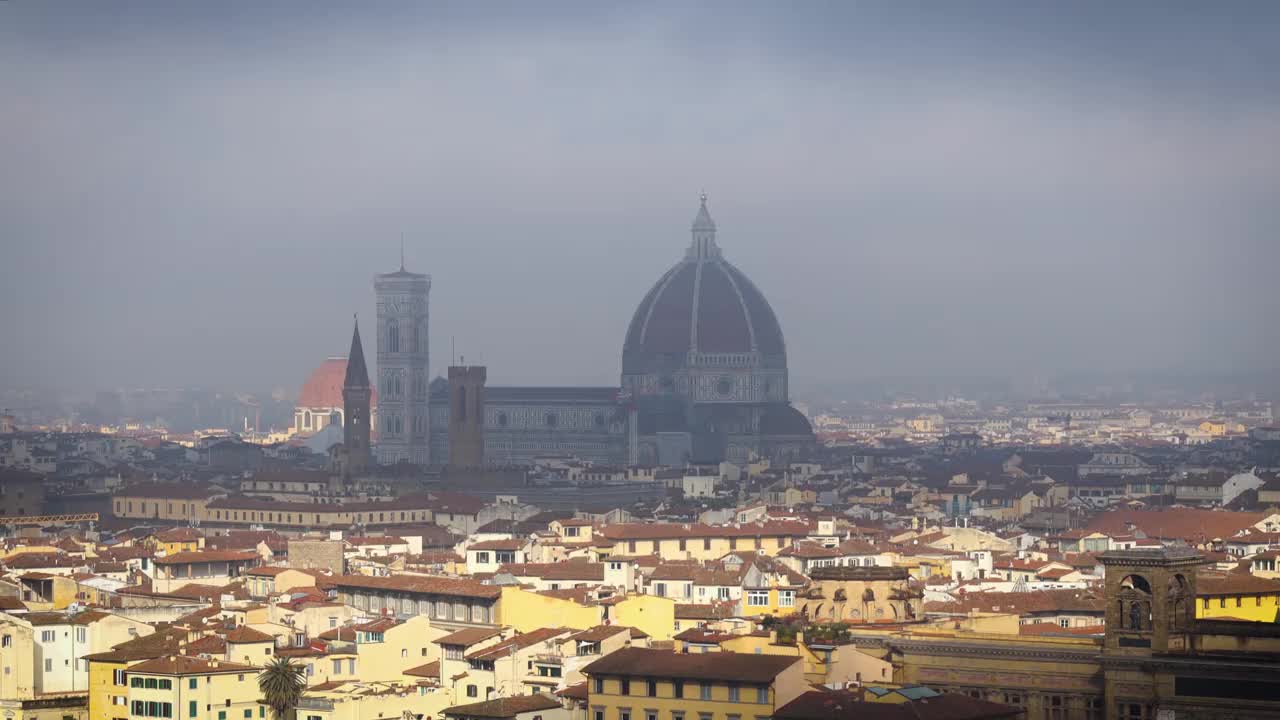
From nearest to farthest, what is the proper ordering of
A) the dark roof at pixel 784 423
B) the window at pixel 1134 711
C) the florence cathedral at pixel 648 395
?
the window at pixel 1134 711 < the florence cathedral at pixel 648 395 < the dark roof at pixel 784 423

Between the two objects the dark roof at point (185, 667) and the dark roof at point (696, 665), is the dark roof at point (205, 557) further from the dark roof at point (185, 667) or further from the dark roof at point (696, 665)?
the dark roof at point (696, 665)

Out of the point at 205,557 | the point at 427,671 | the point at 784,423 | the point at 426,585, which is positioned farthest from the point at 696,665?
the point at 784,423

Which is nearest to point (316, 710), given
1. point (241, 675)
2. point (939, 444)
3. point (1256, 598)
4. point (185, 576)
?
point (241, 675)

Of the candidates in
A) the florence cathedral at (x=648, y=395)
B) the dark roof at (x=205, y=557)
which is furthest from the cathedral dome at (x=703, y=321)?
the dark roof at (x=205, y=557)

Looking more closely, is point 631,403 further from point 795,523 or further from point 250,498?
point 795,523

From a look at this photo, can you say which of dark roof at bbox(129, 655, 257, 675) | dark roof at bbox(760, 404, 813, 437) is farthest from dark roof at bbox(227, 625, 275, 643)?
dark roof at bbox(760, 404, 813, 437)

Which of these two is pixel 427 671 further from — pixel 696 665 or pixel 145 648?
pixel 696 665
